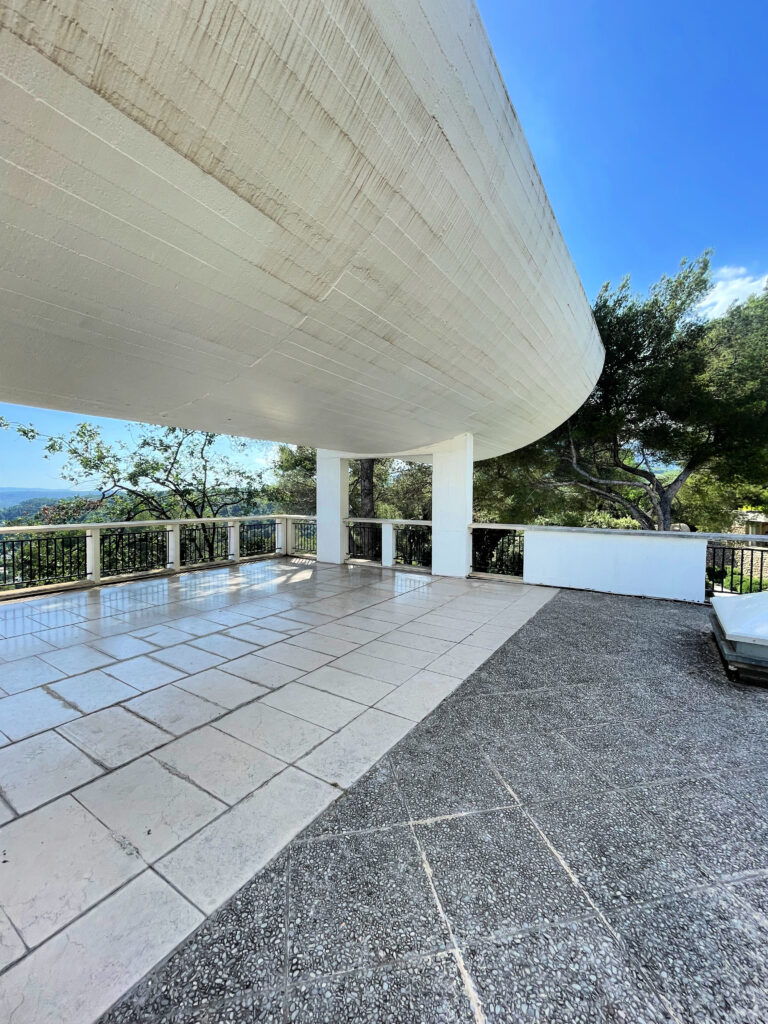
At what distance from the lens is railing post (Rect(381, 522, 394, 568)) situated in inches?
305

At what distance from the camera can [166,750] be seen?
2.16 metres

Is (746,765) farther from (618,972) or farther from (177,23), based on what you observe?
(177,23)

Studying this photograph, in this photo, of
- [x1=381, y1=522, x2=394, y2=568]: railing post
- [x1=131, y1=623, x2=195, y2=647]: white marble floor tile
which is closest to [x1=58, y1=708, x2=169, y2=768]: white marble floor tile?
[x1=131, y1=623, x2=195, y2=647]: white marble floor tile

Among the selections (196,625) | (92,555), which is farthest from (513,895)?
(92,555)

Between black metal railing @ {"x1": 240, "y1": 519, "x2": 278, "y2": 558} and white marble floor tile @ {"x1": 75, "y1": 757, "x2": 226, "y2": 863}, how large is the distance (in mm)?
6825

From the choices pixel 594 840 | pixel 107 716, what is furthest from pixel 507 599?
pixel 107 716

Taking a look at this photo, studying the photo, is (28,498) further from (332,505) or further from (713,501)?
(713,501)

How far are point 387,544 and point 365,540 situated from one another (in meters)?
0.93

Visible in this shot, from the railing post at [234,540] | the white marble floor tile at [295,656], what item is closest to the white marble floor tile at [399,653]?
the white marble floor tile at [295,656]

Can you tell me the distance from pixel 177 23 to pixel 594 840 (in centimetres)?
306

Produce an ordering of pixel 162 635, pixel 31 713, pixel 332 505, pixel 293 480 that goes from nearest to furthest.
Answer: pixel 31 713
pixel 162 635
pixel 332 505
pixel 293 480

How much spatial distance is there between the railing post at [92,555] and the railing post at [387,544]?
14.7 feet

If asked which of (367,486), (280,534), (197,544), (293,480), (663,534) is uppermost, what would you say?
(293,480)

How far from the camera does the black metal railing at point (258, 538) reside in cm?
873
